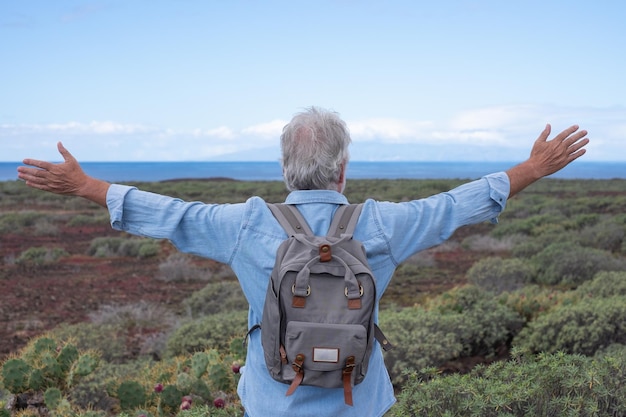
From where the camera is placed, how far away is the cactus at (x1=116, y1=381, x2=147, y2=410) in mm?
4688

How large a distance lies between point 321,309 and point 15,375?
381cm

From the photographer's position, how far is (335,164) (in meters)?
2.31

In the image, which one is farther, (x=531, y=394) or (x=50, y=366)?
(x=50, y=366)

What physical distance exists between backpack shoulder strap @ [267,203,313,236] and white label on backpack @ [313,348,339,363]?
0.39 meters

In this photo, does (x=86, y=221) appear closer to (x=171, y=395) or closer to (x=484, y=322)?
(x=484, y=322)

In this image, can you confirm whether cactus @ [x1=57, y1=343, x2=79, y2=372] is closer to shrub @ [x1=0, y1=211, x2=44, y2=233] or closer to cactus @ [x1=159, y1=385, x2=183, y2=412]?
cactus @ [x1=159, y1=385, x2=183, y2=412]

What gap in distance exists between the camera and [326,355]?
6.89 ft

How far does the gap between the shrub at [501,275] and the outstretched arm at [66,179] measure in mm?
9219

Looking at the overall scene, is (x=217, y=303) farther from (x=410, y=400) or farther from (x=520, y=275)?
(x=410, y=400)

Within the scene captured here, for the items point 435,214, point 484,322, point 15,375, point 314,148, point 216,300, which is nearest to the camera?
point 314,148

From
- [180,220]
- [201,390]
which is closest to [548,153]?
[180,220]

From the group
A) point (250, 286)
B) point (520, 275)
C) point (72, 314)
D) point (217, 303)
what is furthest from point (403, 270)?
point (250, 286)

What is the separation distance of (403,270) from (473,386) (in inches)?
439

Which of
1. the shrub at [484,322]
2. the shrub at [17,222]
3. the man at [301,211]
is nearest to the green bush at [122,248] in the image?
the shrub at [17,222]
